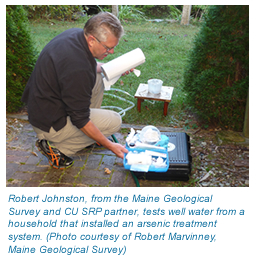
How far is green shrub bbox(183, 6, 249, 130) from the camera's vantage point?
297 centimetres

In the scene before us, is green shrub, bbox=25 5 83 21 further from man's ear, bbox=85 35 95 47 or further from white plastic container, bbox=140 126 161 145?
white plastic container, bbox=140 126 161 145

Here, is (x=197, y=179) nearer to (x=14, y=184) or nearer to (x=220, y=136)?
(x=220, y=136)

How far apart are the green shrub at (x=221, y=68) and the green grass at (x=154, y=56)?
0.53 meters

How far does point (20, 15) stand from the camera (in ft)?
12.3

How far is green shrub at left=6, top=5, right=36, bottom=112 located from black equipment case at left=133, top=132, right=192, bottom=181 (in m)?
2.15

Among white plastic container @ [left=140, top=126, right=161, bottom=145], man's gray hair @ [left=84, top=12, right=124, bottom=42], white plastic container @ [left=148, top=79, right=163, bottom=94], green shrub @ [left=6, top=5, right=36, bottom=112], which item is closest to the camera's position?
man's gray hair @ [left=84, top=12, right=124, bottom=42]

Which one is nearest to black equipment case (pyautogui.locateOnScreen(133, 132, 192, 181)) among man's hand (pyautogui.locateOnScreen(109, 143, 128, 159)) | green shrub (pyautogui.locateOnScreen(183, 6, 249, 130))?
man's hand (pyautogui.locateOnScreen(109, 143, 128, 159))

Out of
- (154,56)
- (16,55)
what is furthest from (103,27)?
(154,56)

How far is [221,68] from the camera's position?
3.19 m

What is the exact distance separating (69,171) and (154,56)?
11.8 feet

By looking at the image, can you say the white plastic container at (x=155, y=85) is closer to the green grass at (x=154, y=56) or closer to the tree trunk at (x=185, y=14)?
the green grass at (x=154, y=56)

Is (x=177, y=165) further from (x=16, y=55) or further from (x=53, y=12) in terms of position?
(x=53, y=12)

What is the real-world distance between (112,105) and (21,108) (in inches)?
52.6

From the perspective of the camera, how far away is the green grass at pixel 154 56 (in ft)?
13.0
